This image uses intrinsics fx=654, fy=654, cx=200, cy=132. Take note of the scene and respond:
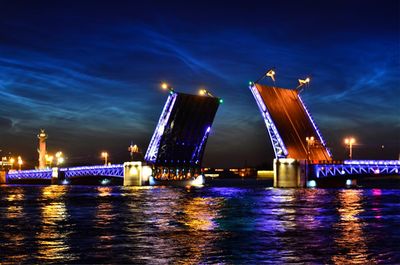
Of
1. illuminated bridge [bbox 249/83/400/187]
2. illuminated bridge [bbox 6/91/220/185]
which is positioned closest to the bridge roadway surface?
illuminated bridge [bbox 249/83/400/187]

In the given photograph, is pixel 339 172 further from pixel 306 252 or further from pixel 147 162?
pixel 306 252

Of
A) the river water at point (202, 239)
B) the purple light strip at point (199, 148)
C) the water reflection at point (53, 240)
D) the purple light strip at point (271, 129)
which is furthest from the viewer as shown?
the purple light strip at point (199, 148)

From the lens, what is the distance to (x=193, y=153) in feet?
309

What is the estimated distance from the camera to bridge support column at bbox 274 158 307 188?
80800mm

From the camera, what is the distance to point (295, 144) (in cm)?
8069

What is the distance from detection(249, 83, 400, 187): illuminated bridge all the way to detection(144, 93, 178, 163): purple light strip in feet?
33.1

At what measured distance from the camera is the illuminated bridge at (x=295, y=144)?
74.0m

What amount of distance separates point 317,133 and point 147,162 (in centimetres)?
2871

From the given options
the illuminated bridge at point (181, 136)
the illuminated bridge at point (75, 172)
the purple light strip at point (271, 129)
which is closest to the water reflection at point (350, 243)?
the purple light strip at point (271, 129)

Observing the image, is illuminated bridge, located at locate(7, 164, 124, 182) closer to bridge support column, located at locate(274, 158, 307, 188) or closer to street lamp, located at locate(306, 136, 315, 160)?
bridge support column, located at locate(274, 158, 307, 188)

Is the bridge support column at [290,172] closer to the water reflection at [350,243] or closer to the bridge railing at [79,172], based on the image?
the bridge railing at [79,172]

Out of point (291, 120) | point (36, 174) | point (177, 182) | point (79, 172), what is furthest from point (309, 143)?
point (36, 174)

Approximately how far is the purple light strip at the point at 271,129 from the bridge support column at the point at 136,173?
23796 mm

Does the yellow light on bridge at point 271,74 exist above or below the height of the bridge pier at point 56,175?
above
